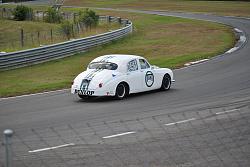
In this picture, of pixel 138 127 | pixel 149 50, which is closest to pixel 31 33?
pixel 149 50

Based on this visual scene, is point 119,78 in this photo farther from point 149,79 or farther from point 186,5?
point 186,5

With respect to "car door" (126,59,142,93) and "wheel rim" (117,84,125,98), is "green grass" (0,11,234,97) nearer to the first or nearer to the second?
"car door" (126,59,142,93)

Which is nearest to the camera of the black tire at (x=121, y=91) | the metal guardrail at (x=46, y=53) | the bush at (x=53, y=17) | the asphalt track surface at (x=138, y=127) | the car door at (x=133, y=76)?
the asphalt track surface at (x=138, y=127)

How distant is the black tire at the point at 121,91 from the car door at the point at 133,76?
0.80 feet

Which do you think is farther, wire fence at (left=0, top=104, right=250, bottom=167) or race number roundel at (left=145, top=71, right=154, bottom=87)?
race number roundel at (left=145, top=71, right=154, bottom=87)

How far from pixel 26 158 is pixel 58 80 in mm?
12537

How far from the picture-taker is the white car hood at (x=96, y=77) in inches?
707

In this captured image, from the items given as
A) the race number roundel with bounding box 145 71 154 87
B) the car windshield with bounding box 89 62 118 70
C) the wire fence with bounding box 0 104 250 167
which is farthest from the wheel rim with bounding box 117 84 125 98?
the wire fence with bounding box 0 104 250 167

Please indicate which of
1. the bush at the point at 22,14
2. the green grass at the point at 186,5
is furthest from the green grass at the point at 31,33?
the green grass at the point at 186,5

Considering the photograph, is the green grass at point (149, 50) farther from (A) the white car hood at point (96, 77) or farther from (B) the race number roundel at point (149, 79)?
(B) the race number roundel at point (149, 79)

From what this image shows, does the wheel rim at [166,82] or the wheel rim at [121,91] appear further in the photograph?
the wheel rim at [166,82]

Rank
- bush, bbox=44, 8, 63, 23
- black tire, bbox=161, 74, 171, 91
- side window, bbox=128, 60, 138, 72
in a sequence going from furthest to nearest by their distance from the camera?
bush, bbox=44, 8, 63, 23 < black tire, bbox=161, 74, 171, 91 < side window, bbox=128, 60, 138, 72

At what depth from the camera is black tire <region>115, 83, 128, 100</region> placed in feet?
59.6

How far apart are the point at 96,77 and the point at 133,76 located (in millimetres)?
1347
